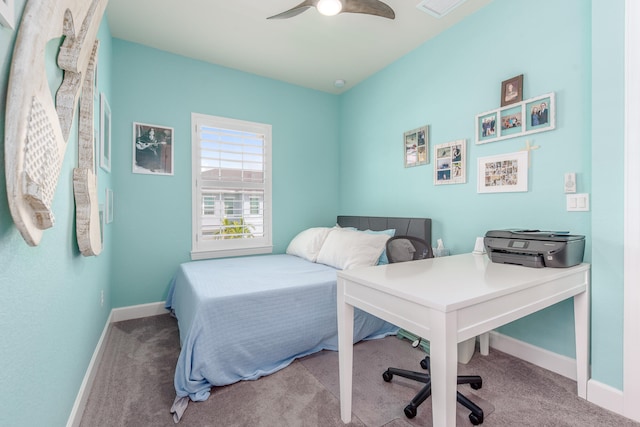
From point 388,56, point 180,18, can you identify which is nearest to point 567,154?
point 388,56

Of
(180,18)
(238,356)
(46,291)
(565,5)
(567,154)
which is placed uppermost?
(180,18)

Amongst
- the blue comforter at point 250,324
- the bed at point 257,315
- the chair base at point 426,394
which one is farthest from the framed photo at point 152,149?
the chair base at point 426,394

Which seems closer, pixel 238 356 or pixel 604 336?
pixel 604 336

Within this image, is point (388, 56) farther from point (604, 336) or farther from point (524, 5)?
point (604, 336)

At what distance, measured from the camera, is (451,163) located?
2.70m

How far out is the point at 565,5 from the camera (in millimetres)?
1991

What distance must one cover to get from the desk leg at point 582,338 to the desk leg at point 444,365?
4.12ft

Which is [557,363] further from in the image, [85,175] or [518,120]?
[85,175]

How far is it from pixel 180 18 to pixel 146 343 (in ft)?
9.13

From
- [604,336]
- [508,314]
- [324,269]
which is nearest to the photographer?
[508,314]

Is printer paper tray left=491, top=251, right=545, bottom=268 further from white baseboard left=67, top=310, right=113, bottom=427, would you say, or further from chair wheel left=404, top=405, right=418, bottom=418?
white baseboard left=67, top=310, right=113, bottom=427

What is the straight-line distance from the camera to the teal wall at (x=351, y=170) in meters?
1.18

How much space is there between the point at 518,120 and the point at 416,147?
96 cm

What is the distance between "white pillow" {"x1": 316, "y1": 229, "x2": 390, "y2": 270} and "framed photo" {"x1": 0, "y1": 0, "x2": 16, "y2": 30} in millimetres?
2346
